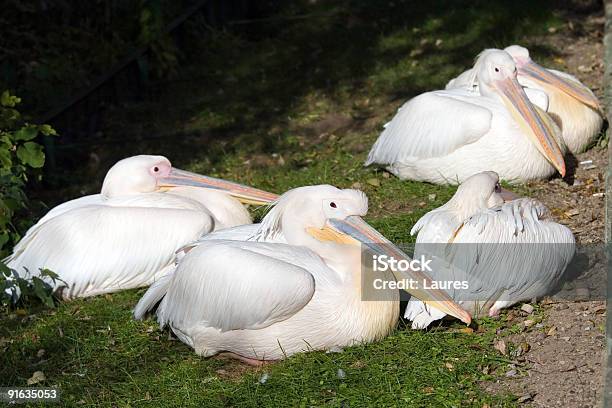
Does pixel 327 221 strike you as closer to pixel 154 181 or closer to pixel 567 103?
pixel 154 181

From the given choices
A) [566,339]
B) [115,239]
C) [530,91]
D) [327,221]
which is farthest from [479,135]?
[115,239]

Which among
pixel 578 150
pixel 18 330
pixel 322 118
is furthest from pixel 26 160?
pixel 578 150

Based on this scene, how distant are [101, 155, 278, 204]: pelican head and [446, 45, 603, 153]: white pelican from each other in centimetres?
177

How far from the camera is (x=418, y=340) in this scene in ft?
13.6

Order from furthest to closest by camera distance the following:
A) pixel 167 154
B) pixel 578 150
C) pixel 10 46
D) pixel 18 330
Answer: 1. pixel 10 46
2. pixel 167 154
3. pixel 578 150
4. pixel 18 330

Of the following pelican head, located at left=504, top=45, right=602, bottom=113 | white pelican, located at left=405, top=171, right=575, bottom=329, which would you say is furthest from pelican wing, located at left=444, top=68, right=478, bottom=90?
white pelican, located at left=405, top=171, right=575, bottom=329

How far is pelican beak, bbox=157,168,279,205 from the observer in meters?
5.45

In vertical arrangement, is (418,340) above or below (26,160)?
below

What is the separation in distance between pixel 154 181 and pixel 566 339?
8.35 feet

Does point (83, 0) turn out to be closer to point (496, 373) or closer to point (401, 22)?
point (401, 22)

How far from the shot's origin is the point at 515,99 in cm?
584

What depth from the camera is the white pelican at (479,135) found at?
5.72m

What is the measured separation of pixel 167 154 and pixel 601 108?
3.24 m

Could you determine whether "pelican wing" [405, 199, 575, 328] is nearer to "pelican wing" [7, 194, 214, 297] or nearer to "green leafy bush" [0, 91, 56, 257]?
"pelican wing" [7, 194, 214, 297]
